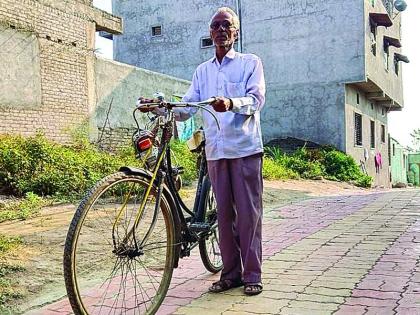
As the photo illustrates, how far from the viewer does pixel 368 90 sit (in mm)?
21031

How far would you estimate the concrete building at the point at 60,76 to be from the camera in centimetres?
968

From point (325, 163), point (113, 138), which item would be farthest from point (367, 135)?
point (113, 138)

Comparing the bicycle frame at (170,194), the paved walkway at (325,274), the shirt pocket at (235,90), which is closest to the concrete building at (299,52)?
the paved walkway at (325,274)

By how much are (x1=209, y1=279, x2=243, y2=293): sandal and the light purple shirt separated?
87 cm

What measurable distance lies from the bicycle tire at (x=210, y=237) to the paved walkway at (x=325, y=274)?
0.12 metres

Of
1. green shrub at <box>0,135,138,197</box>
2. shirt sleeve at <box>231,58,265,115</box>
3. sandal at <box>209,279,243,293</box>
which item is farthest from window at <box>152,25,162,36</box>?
sandal at <box>209,279,243,293</box>

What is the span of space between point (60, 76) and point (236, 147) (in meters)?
8.27

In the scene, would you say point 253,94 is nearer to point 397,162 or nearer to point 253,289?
point 253,289

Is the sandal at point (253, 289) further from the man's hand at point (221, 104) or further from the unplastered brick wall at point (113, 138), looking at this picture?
the unplastered brick wall at point (113, 138)

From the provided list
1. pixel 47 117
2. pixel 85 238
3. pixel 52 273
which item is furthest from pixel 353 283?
pixel 47 117

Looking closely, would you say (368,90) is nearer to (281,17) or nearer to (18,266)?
(281,17)

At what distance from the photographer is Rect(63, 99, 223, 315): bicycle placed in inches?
109

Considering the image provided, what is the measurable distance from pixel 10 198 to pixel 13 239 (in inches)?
119

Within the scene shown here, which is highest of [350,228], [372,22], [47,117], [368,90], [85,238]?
[372,22]
